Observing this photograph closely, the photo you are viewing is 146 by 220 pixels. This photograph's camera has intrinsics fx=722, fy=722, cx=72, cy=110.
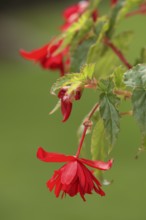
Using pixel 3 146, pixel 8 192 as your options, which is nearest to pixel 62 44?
pixel 8 192

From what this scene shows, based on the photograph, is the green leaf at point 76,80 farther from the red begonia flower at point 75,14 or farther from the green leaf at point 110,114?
the red begonia flower at point 75,14

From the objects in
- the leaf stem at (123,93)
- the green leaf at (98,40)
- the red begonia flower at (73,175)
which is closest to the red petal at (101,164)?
the red begonia flower at (73,175)

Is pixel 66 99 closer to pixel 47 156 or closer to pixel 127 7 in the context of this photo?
pixel 47 156

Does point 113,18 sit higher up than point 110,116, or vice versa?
point 113,18

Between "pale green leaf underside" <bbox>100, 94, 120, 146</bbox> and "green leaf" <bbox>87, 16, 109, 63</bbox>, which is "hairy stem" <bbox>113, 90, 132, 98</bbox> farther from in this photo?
"green leaf" <bbox>87, 16, 109, 63</bbox>

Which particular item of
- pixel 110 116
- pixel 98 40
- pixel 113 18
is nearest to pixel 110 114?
pixel 110 116

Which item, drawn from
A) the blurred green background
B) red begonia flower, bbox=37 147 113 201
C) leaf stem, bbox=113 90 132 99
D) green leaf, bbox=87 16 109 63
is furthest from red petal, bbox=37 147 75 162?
the blurred green background
